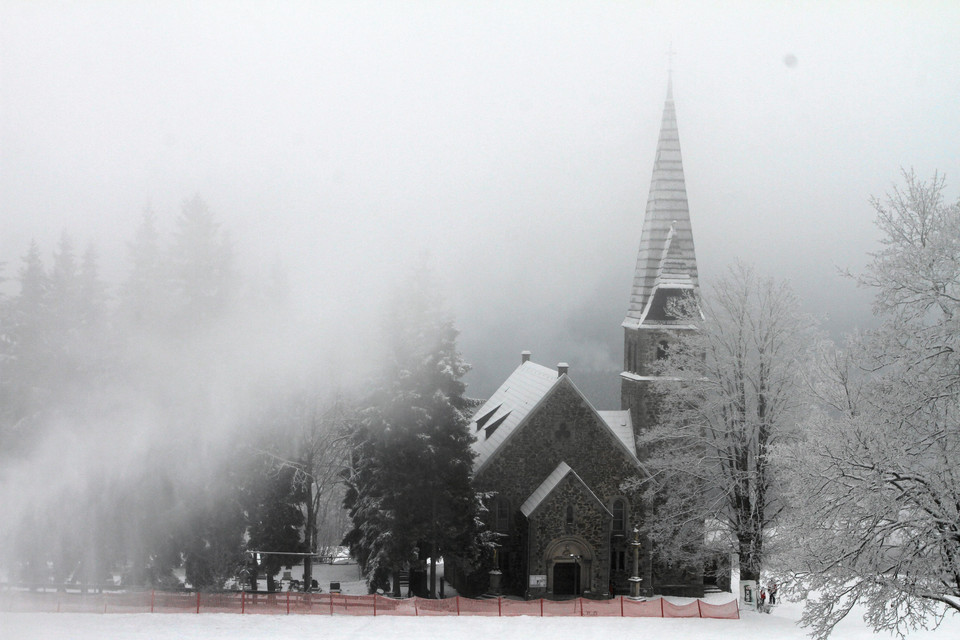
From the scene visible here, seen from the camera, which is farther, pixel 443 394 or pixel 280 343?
pixel 280 343

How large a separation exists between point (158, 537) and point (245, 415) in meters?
4.81

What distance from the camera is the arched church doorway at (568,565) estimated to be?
3206cm

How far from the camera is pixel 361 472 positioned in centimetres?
3112

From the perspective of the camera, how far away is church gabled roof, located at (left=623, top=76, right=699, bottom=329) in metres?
34.0

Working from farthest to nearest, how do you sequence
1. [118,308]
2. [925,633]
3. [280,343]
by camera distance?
[280,343] → [118,308] → [925,633]

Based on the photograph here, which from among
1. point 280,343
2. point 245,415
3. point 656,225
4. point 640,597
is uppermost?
point 656,225

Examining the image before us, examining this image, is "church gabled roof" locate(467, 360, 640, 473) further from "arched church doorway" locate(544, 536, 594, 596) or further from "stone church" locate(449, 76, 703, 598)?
"arched church doorway" locate(544, 536, 594, 596)

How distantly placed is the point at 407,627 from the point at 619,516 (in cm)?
1112

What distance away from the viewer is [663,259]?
3425cm

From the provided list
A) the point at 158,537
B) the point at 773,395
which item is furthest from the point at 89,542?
the point at 773,395

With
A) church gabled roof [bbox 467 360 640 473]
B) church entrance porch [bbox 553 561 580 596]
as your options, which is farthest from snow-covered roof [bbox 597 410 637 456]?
church entrance porch [bbox 553 561 580 596]

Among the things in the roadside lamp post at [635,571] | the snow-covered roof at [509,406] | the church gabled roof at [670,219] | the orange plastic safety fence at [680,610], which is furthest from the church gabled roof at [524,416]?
the orange plastic safety fence at [680,610]

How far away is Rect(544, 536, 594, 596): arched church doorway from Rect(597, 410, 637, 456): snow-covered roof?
4.30 m

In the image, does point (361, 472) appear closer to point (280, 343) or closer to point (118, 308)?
point (280, 343)
